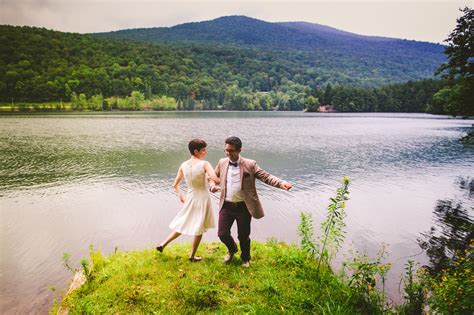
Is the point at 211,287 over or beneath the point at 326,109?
beneath

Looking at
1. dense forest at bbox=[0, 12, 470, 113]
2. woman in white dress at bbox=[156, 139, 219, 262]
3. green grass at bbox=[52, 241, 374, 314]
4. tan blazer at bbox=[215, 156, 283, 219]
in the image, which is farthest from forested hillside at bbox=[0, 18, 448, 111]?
tan blazer at bbox=[215, 156, 283, 219]

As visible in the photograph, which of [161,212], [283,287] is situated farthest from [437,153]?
[283,287]

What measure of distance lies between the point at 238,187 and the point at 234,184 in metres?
0.10

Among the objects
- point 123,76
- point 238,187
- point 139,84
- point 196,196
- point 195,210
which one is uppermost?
point 123,76

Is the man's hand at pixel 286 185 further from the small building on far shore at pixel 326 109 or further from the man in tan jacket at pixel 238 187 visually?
the small building on far shore at pixel 326 109

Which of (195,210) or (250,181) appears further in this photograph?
(195,210)

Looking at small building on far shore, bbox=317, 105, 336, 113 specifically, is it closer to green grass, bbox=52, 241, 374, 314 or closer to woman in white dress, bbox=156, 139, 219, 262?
green grass, bbox=52, 241, 374, 314

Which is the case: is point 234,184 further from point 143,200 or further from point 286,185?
point 143,200

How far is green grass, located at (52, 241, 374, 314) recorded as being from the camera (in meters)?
4.99

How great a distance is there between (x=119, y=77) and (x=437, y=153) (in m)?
133

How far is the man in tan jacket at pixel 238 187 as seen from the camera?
228 inches

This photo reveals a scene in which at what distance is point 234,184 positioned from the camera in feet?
19.4

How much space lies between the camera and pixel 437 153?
29.0 m

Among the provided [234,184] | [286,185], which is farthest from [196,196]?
[286,185]
